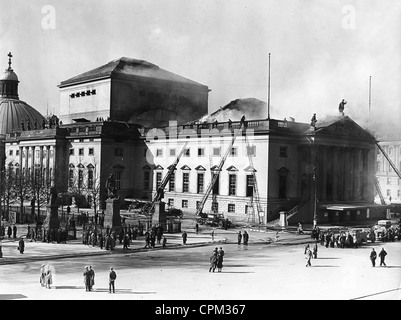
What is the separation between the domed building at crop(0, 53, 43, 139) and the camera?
108 metres

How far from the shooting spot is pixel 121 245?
4269cm

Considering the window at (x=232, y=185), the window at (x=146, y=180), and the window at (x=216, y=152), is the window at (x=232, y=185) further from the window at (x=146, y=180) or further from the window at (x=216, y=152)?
the window at (x=146, y=180)

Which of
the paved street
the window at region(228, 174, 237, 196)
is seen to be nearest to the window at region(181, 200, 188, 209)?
the window at region(228, 174, 237, 196)

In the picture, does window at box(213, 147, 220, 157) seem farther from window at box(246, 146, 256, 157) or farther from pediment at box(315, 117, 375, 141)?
pediment at box(315, 117, 375, 141)

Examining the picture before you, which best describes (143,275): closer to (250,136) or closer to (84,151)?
(250,136)

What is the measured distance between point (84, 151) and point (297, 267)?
44.9 meters

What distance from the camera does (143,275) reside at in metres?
30.1

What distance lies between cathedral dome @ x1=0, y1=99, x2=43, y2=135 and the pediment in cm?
5950

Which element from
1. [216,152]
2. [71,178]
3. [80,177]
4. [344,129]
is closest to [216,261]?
[216,152]

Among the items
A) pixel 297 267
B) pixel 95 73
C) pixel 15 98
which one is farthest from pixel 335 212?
pixel 15 98

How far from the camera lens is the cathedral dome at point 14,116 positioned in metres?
108

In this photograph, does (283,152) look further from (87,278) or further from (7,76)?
(7,76)

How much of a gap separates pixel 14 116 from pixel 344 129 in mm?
65143

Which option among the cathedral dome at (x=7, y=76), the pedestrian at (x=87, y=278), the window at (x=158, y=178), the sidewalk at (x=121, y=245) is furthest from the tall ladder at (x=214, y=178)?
the cathedral dome at (x=7, y=76)
